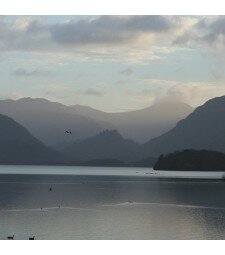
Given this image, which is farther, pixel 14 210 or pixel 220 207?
pixel 220 207

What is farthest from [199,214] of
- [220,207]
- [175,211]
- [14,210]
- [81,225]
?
[14,210]

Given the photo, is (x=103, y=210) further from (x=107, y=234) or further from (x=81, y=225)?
(x=107, y=234)

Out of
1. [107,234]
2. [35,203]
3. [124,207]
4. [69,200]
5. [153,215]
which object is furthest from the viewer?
[69,200]

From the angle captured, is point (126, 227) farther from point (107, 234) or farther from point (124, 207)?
point (124, 207)

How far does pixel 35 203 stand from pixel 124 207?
21.5 meters

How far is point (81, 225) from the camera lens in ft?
286

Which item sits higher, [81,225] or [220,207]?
[220,207]

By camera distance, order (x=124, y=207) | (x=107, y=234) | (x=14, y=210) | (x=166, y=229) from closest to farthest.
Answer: (x=107, y=234), (x=166, y=229), (x=14, y=210), (x=124, y=207)

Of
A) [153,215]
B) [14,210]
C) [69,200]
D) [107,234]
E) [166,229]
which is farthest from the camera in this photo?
[69,200]

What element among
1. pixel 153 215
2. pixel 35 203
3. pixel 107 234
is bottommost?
pixel 107 234

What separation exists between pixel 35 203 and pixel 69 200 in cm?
1153

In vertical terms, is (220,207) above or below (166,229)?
above

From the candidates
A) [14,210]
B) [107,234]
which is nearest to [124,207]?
[14,210]

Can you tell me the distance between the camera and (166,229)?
3327 inches
